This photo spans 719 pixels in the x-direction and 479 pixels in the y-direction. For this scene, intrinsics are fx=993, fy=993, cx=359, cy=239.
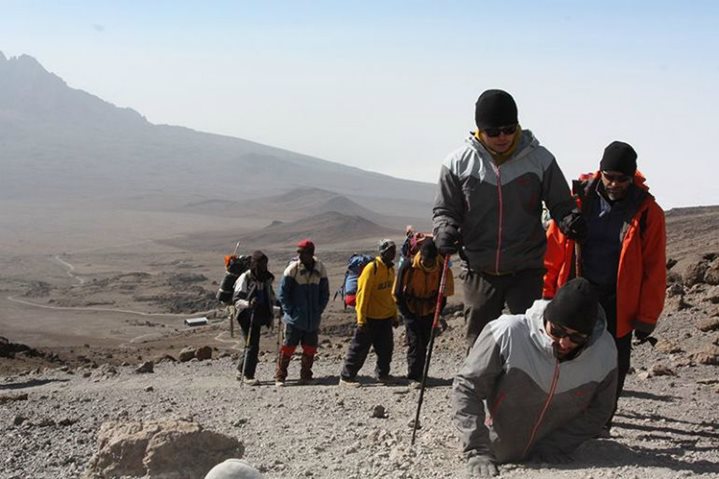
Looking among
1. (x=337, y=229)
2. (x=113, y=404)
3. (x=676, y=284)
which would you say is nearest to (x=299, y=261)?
(x=113, y=404)

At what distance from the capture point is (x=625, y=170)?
224 inches

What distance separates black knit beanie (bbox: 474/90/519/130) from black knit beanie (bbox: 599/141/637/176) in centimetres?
58

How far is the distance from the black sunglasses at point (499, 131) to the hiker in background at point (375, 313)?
15.1 ft

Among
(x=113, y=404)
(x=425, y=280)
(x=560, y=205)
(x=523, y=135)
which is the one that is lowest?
(x=113, y=404)

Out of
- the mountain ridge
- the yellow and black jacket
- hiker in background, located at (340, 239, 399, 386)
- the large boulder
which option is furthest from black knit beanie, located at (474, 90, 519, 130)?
the mountain ridge

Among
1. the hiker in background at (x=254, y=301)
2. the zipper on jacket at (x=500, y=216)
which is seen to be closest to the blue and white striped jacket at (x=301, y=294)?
the hiker in background at (x=254, y=301)

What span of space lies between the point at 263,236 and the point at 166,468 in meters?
66.4

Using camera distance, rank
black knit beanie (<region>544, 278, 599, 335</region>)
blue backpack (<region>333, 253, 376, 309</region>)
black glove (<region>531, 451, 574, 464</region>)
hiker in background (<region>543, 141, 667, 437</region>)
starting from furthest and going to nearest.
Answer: blue backpack (<region>333, 253, 376, 309</region>)
hiker in background (<region>543, 141, 667, 437</region>)
black glove (<region>531, 451, 574, 464</region>)
black knit beanie (<region>544, 278, 599, 335</region>)

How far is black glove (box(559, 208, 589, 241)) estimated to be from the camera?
5543 mm

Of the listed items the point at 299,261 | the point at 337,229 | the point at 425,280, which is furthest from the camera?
the point at 337,229

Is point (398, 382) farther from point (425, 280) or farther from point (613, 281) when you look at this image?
point (613, 281)

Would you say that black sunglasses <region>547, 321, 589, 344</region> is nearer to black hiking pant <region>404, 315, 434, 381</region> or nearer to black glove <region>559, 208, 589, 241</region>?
black glove <region>559, 208, 589, 241</region>

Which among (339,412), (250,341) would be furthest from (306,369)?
(339,412)

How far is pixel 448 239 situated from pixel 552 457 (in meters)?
1.33
